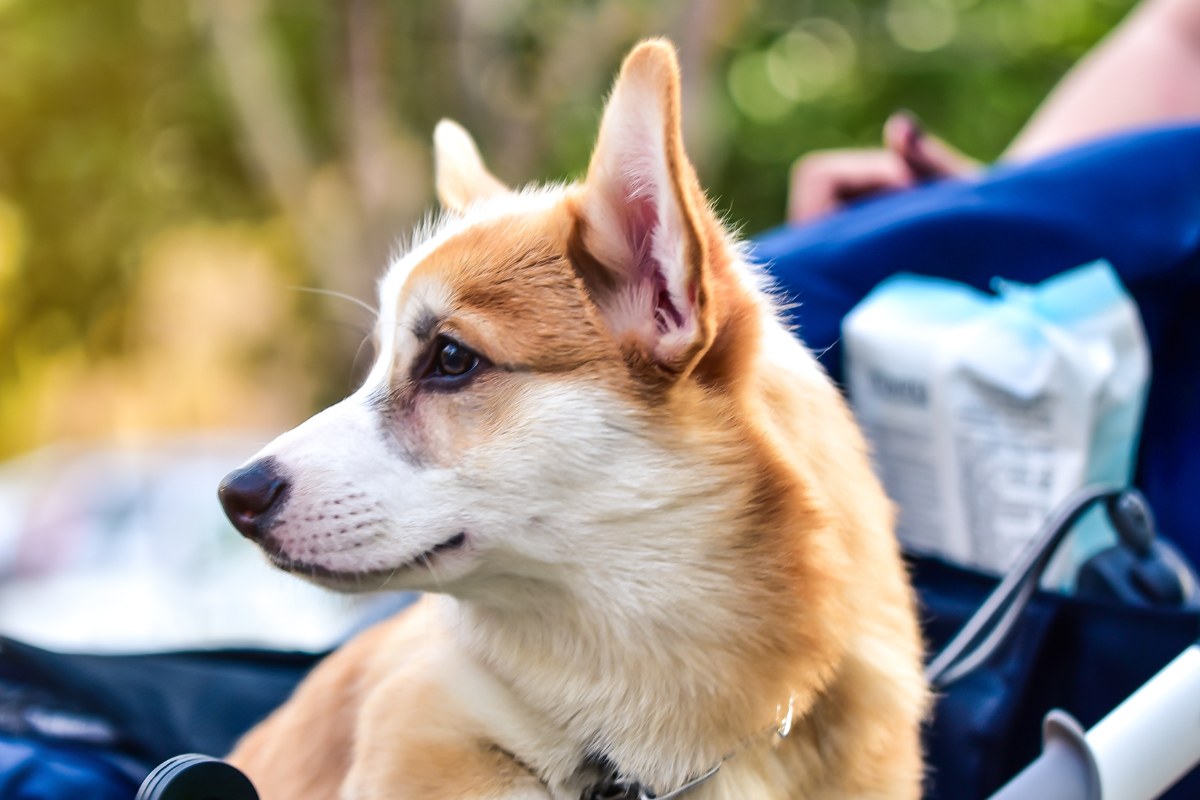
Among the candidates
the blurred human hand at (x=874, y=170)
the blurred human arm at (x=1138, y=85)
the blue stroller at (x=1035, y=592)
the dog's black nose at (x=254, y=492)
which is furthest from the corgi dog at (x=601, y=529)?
the blurred human arm at (x=1138, y=85)

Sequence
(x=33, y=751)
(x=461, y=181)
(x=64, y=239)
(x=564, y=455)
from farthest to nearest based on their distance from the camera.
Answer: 1. (x=64, y=239)
2. (x=461, y=181)
3. (x=33, y=751)
4. (x=564, y=455)

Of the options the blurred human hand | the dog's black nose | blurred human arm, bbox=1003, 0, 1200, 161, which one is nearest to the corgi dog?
the dog's black nose

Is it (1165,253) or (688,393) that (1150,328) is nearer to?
(1165,253)

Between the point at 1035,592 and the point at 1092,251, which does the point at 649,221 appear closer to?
the point at 1035,592

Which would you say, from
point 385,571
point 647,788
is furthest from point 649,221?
point 647,788

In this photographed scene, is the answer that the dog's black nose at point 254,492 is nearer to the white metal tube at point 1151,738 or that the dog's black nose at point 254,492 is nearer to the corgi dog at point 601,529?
the corgi dog at point 601,529

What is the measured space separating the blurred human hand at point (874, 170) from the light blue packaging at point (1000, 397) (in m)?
0.65

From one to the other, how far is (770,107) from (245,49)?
13.9 feet

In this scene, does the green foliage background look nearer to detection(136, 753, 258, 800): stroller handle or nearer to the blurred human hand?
the blurred human hand

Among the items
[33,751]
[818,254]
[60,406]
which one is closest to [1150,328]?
[818,254]

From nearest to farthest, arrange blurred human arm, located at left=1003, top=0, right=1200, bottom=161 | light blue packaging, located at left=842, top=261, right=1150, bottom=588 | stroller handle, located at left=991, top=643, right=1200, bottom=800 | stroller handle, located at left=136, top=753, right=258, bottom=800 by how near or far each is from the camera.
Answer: stroller handle, located at left=136, top=753, right=258, bottom=800, stroller handle, located at left=991, top=643, right=1200, bottom=800, light blue packaging, located at left=842, top=261, right=1150, bottom=588, blurred human arm, located at left=1003, top=0, right=1200, bottom=161

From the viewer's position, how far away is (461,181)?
1.63m

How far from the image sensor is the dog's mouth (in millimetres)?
1227

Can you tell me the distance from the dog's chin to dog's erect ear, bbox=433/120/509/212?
1.81ft
